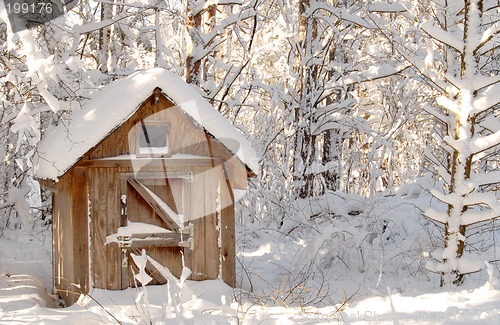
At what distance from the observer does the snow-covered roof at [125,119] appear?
20.4ft

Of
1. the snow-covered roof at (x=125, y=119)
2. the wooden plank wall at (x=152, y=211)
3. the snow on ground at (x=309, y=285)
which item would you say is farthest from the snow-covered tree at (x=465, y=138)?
the wooden plank wall at (x=152, y=211)

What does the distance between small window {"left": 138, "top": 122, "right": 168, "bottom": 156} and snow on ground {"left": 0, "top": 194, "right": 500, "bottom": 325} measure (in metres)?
1.64

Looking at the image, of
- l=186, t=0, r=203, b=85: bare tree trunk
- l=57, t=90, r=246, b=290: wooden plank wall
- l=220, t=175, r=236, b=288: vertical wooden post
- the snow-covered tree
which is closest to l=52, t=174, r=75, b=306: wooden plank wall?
l=57, t=90, r=246, b=290: wooden plank wall

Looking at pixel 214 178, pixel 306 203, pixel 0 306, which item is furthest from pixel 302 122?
pixel 0 306

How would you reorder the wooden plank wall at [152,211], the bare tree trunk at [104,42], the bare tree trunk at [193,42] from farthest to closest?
the bare tree trunk at [104,42], the bare tree trunk at [193,42], the wooden plank wall at [152,211]

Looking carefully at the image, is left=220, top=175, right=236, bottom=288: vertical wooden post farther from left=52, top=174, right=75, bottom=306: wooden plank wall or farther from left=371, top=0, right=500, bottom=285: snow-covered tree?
left=371, top=0, right=500, bottom=285: snow-covered tree

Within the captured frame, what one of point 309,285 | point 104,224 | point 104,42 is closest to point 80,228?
point 104,224

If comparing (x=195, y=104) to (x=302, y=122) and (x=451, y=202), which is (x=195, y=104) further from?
(x=302, y=122)

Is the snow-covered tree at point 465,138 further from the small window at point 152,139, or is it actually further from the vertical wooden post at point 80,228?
the vertical wooden post at point 80,228

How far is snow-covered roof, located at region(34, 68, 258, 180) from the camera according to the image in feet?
20.4

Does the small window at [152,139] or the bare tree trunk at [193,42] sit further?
the bare tree trunk at [193,42]

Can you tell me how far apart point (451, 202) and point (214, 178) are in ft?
9.37

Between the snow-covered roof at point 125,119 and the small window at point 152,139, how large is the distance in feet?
1.29

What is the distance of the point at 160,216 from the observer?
6770mm
